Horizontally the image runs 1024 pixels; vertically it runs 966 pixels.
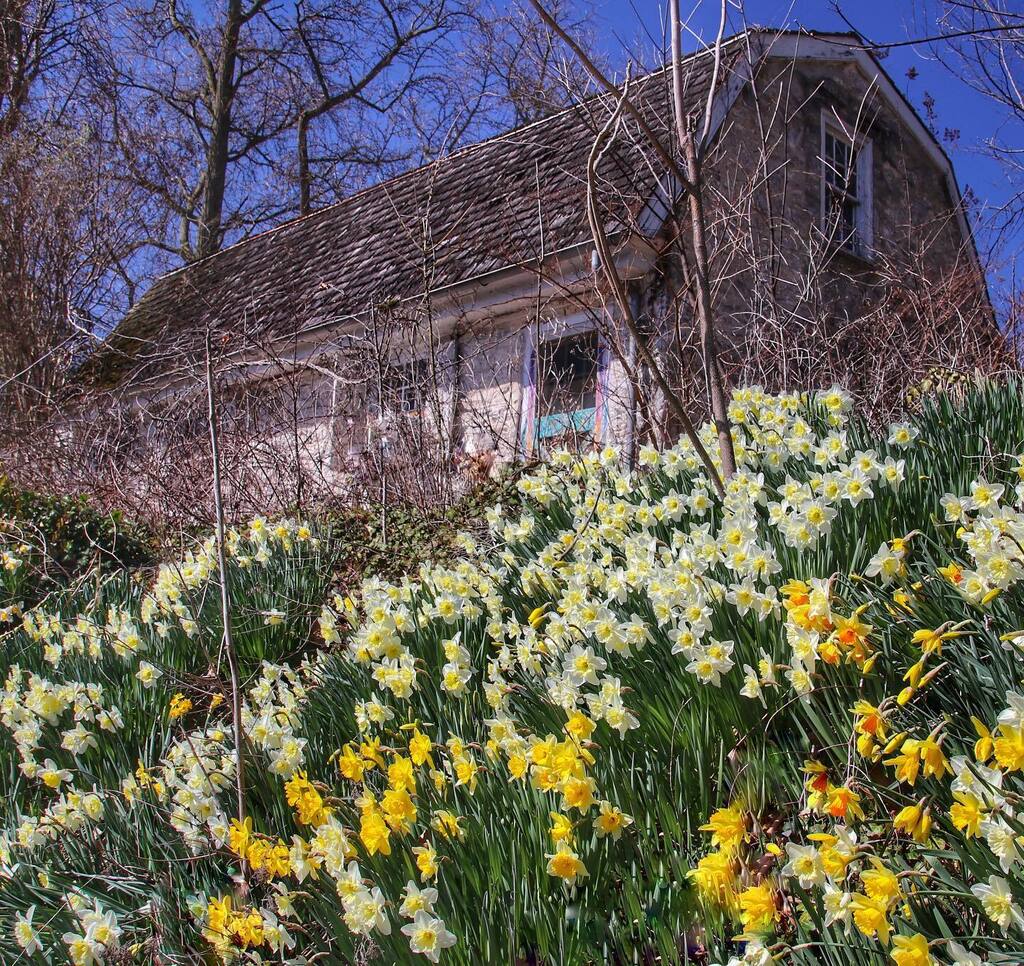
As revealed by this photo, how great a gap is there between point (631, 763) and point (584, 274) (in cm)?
649

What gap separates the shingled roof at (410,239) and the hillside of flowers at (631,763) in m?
4.00

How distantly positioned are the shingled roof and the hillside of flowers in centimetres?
400

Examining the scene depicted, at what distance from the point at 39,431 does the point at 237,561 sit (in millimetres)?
6060

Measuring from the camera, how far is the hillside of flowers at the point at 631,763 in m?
1.86

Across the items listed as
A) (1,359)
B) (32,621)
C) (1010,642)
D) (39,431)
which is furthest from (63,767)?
(1,359)

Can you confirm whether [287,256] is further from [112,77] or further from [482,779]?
[482,779]

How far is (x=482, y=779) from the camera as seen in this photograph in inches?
96.7

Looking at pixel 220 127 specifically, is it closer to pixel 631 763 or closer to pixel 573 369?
pixel 573 369

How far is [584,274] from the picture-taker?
27.7 feet

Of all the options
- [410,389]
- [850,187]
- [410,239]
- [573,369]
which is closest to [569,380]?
[573,369]

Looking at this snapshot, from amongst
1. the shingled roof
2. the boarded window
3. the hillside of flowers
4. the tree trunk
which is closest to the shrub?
the shingled roof

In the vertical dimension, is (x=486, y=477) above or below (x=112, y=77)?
below

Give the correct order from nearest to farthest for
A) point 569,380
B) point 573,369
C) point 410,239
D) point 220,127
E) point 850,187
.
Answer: point 569,380 → point 573,369 → point 410,239 → point 850,187 → point 220,127

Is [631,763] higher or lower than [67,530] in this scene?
lower
